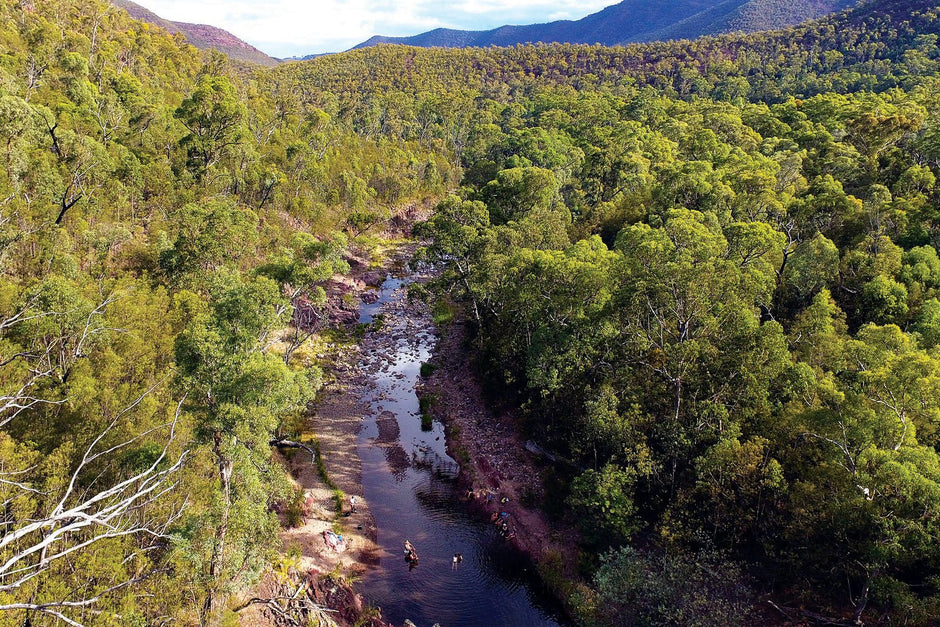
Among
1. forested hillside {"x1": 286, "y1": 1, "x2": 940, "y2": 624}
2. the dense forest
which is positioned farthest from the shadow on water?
forested hillside {"x1": 286, "y1": 1, "x2": 940, "y2": 624}

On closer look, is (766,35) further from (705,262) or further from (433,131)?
(705,262)

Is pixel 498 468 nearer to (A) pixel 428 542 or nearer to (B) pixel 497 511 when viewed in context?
(B) pixel 497 511

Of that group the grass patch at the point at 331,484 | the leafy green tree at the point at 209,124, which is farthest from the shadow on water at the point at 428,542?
the leafy green tree at the point at 209,124

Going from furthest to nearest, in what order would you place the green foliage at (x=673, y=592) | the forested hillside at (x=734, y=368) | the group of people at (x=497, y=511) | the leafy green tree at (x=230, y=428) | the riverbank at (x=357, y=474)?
the group of people at (x=497, y=511) → the riverbank at (x=357, y=474) → the green foliage at (x=673, y=592) → the forested hillside at (x=734, y=368) → the leafy green tree at (x=230, y=428)

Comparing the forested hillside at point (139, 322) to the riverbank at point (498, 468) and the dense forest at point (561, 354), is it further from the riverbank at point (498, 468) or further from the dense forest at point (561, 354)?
the riverbank at point (498, 468)

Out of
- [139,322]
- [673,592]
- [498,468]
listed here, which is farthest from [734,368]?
[139,322]

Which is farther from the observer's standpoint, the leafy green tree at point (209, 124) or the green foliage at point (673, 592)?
the leafy green tree at point (209, 124)

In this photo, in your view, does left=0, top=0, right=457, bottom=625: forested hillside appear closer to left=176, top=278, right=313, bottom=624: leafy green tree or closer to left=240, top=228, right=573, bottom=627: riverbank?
left=176, top=278, right=313, bottom=624: leafy green tree

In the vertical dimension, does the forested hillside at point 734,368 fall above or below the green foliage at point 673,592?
above

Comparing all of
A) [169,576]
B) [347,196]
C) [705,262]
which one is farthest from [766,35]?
[169,576]
